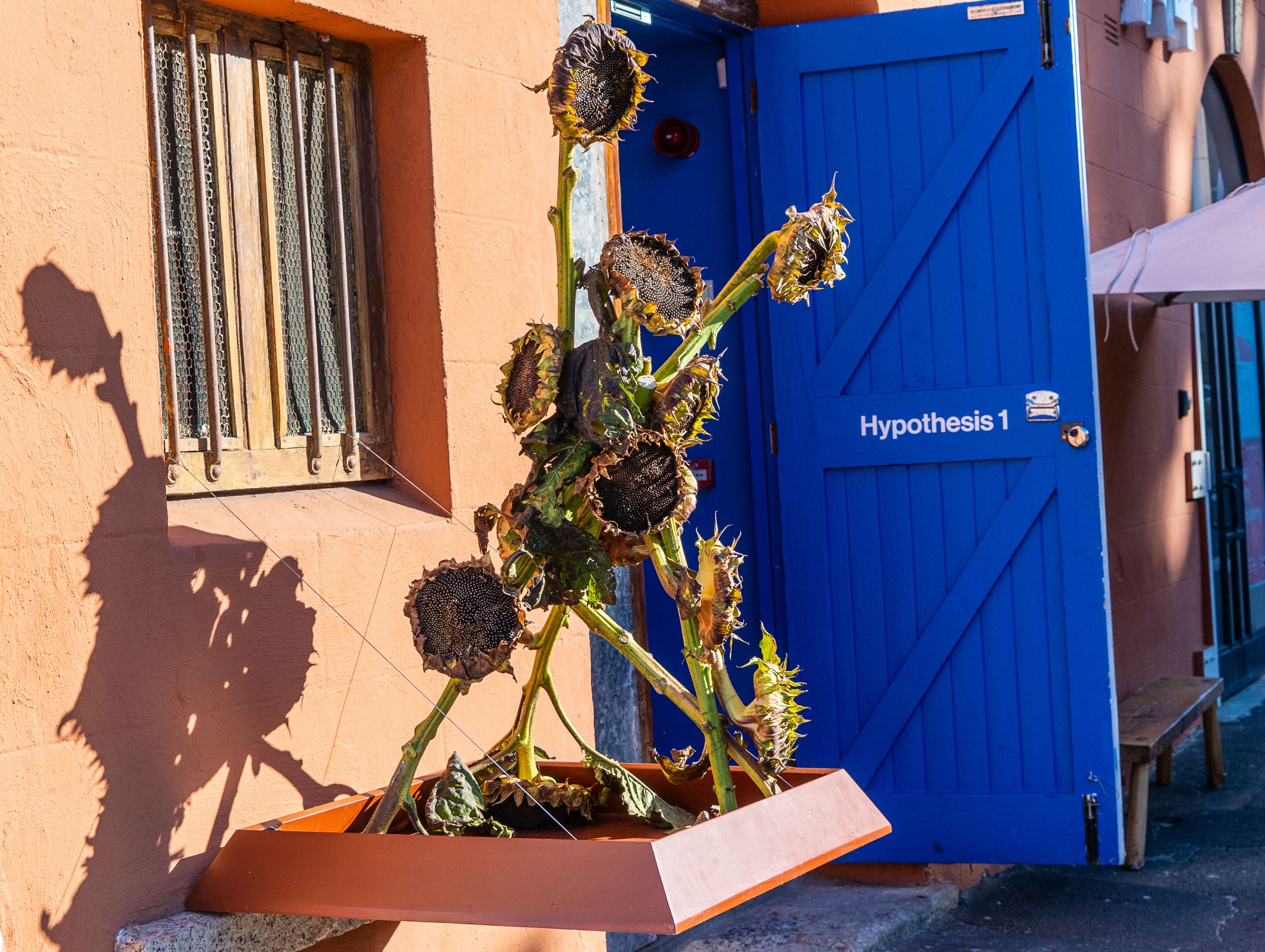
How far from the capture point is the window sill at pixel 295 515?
2.48m

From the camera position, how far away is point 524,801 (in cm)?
243

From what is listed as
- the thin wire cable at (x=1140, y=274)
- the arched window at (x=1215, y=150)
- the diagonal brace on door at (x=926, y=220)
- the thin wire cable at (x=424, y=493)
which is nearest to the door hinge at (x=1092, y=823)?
the diagonal brace on door at (x=926, y=220)

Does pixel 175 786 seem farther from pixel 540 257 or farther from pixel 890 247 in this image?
pixel 890 247

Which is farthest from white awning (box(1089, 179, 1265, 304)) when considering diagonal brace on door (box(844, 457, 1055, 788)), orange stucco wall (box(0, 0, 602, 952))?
orange stucco wall (box(0, 0, 602, 952))

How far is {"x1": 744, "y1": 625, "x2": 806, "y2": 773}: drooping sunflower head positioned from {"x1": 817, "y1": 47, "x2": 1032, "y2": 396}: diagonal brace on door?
2.24 meters

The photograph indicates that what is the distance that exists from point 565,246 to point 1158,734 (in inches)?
145

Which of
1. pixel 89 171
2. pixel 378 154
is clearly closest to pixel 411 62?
pixel 378 154

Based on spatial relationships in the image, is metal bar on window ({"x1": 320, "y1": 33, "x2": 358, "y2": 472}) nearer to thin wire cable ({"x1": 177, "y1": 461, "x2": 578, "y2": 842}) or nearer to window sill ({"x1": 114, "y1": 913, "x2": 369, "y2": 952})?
thin wire cable ({"x1": 177, "y1": 461, "x2": 578, "y2": 842})

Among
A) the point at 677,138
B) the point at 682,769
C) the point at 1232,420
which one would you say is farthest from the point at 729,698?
the point at 1232,420

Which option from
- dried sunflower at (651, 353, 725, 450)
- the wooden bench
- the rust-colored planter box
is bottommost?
the wooden bench

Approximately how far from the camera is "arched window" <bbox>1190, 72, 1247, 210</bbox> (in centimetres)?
822

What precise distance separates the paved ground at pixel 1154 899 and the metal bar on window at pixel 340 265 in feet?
7.52

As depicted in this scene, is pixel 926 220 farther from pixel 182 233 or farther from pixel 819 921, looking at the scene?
pixel 182 233

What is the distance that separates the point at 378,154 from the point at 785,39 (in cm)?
180
